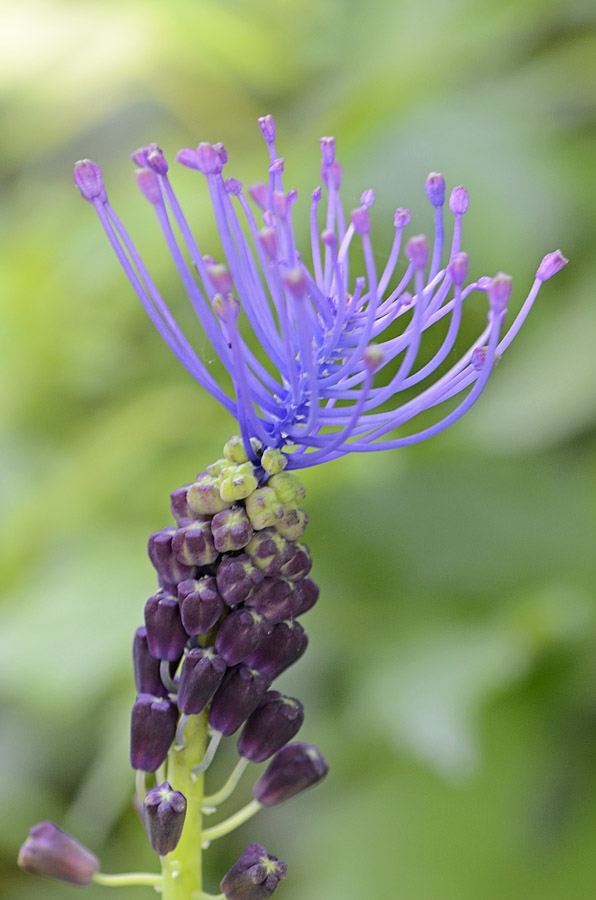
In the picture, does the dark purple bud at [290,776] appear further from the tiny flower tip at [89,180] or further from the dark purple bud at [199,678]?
the tiny flower tip at [89,180]

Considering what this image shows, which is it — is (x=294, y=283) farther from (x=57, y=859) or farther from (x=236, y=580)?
(x=57, y=859)

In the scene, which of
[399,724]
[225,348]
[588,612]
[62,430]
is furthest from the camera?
[62,430]

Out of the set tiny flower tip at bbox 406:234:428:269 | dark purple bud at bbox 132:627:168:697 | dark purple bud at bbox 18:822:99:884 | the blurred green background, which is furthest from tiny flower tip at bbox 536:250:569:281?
the blurred green background

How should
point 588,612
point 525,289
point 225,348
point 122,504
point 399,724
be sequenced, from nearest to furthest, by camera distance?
point 225,348
point 399,724
point 588,612
point 525,289
point 122,504

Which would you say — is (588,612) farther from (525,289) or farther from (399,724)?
(525,289)

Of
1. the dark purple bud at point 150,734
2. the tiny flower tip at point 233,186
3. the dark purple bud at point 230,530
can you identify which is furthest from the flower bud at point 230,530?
the tiny flower tip at point 233,186

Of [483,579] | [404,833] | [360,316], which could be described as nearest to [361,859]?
[404,833]
